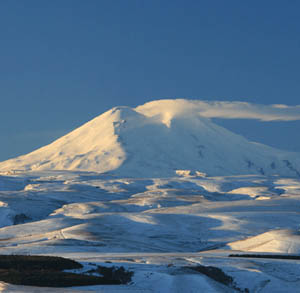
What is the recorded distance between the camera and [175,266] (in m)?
51.6

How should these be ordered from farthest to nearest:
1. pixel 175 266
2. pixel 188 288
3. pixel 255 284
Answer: pixel 175 266 < pixel 255 284 < pixel 188 288

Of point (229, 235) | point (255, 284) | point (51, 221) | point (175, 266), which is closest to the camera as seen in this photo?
point (255, 284)

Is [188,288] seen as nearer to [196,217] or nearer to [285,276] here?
[285,276]

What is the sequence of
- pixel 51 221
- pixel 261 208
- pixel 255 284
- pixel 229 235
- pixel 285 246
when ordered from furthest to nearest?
pixel 261 208 → pixel 51 221 → pixel 229 235 → pixel 285 246 → pixel 255 284

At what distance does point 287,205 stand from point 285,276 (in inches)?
5392

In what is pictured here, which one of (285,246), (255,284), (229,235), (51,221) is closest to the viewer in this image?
(255,284)

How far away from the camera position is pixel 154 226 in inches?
5138

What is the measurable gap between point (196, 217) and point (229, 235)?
1944 centimetres

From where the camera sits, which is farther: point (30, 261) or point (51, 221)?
point (51, 221)

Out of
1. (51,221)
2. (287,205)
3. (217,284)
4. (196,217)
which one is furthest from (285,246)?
(287,205)

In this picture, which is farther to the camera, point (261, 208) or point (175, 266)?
point (261, 208)

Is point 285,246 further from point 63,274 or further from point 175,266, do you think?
point 63,274

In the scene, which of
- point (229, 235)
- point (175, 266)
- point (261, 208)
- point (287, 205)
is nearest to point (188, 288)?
point (175, 266)

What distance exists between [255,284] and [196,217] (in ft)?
311
